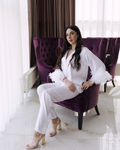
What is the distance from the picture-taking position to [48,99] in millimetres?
1896

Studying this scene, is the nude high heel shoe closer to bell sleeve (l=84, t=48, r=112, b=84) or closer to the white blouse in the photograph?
the white blouse

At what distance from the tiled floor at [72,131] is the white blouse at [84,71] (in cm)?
50

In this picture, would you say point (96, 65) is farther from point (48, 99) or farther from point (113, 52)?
point (113, 52)

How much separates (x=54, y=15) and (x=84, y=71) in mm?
2278

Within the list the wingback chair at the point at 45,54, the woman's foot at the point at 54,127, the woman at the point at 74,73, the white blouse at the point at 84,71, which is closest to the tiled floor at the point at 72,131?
the woman's foot at the point at 54,127

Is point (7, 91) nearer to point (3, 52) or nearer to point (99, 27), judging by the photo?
point (3, 52)

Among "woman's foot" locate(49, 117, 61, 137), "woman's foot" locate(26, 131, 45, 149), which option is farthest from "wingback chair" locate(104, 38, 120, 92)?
"woman's foot" locate(26, 131, 45, 149)

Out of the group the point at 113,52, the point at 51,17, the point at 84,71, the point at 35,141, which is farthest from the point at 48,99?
the point at 51,17

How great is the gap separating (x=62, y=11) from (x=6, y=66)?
7.33 feet

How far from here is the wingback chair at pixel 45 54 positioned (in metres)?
3.45

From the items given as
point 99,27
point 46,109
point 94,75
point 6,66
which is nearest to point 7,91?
point 6,66

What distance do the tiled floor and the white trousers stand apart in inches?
9.4

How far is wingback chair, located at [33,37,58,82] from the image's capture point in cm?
345

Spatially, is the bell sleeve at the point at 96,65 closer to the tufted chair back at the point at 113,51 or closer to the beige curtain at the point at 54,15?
the tufted chair back at the point at 113,51
